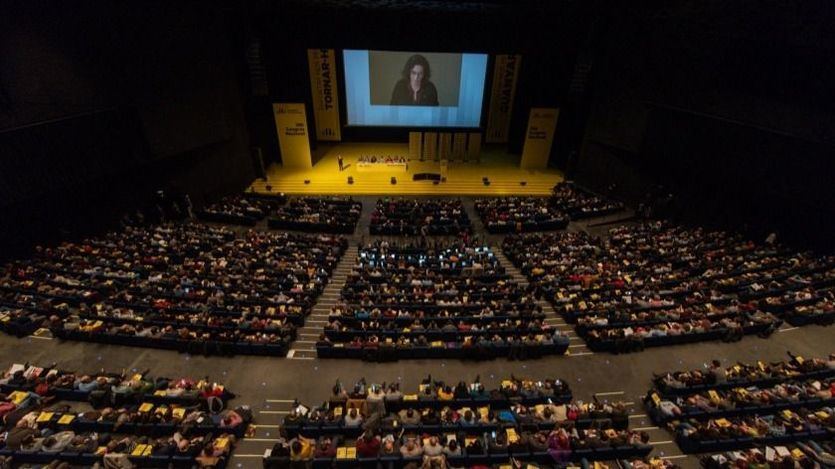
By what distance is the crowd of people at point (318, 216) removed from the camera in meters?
20.4

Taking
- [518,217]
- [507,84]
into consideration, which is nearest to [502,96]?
[507,84]

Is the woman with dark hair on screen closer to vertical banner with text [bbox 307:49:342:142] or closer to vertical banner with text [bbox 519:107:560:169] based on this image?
vertical banner with text [bbox 307:49:342:142]

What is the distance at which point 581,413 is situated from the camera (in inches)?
373

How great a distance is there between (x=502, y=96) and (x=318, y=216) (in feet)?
62.7

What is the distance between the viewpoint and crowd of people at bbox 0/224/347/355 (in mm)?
11633

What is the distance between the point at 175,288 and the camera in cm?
1391

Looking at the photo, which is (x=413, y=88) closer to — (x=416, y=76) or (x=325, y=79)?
(x=416, y=76)

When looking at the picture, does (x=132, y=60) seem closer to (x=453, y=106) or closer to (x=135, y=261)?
(x=135, y=261)

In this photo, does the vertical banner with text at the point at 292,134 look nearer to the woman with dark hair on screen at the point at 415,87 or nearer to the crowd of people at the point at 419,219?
the woman with dark hair on screen at the point at 415,87

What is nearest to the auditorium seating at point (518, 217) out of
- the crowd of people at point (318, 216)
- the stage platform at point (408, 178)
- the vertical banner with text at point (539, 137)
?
the stage platform at point (408, 178)

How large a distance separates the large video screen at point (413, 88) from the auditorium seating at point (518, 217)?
10954mm

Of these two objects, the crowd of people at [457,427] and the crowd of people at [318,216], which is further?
the crowd of people at [318,216]

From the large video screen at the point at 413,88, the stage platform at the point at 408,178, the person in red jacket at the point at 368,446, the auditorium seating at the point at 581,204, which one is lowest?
the stage platform at the point at 408,178

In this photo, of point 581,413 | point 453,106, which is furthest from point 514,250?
point 453,106
